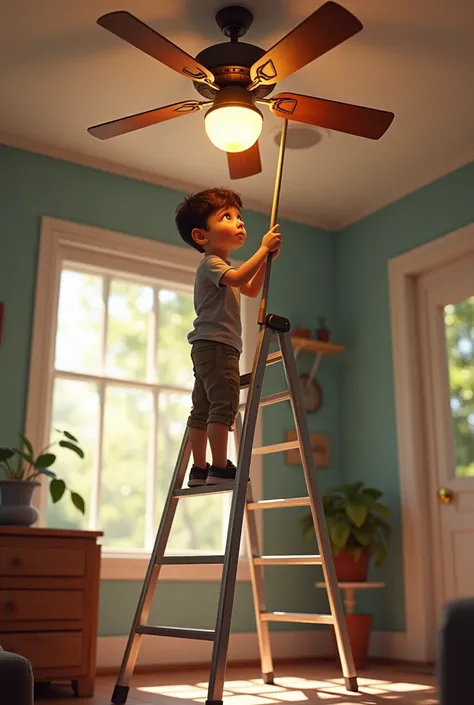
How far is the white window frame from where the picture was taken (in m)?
3.64

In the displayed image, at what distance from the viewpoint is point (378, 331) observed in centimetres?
448

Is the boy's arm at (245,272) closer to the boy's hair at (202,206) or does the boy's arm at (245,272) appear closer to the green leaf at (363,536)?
the boy's hair at (202,206)

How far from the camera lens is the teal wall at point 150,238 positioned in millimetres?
3658

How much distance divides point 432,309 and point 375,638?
181 centimetres

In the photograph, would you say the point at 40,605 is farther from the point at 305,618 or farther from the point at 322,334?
the point at 322,334

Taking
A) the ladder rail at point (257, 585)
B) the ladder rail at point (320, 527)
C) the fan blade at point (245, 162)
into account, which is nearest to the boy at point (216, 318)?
the ladder rail at point (320, 527)

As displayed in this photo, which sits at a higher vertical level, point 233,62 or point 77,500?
point 233,62

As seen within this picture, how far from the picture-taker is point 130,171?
4191 mm

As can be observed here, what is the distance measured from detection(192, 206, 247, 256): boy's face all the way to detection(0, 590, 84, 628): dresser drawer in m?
1.45

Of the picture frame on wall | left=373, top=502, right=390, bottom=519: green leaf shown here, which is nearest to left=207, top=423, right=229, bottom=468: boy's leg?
left=373, top=502, right=390, bottom=519: green leaf

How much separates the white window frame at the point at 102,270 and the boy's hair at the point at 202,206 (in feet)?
4.43

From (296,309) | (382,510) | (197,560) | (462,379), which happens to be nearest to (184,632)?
(197,560)

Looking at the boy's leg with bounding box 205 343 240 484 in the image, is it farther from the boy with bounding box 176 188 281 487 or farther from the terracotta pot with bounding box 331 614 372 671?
the terracotta pot with bounding box 331 614 372 671

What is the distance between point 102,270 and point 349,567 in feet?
6.65
